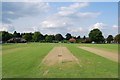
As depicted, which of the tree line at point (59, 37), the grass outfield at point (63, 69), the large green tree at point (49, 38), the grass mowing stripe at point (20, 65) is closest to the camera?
the grass outfield at point (63, 69)

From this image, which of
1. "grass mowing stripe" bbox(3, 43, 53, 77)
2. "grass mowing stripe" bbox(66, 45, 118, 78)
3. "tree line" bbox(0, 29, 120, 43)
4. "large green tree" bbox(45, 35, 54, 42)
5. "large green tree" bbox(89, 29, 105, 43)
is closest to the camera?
"grass mowing stripe" bbox(66, 45, 118, 78)

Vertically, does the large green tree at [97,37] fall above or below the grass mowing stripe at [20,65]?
above

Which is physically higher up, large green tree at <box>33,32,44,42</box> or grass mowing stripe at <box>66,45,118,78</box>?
large green tree at <box>33,32,44,42</box>

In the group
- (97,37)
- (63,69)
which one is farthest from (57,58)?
(97,37)

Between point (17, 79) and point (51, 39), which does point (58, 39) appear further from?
point (17, 79)

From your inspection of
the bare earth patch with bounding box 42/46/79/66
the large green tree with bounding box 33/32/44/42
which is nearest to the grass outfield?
the bare earth patch with bounding box 42/46/79/66

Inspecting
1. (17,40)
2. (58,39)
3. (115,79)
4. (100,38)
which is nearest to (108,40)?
(100,38)

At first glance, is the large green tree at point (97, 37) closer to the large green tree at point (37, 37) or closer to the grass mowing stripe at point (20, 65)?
the large green tree at point (37, 37)

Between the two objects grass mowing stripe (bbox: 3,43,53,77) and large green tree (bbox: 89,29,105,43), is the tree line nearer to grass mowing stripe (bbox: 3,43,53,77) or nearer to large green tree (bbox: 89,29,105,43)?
large green tree (bbox: 89,29,105,43)

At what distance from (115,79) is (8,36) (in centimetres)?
12821

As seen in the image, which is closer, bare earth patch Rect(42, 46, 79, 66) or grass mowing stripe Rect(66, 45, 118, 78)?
grass mowing stripe Rect(66, 45, 118, 78)

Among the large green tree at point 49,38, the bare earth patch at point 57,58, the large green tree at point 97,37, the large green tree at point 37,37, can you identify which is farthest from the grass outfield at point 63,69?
the large green tree at point 49,38

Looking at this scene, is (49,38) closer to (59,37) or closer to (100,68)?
(59,37)

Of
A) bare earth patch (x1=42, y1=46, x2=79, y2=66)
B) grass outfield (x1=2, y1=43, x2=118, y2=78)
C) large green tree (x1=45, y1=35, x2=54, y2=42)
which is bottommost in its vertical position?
grass outfield (x1=2, y1=43, x2=118, y2=78)
